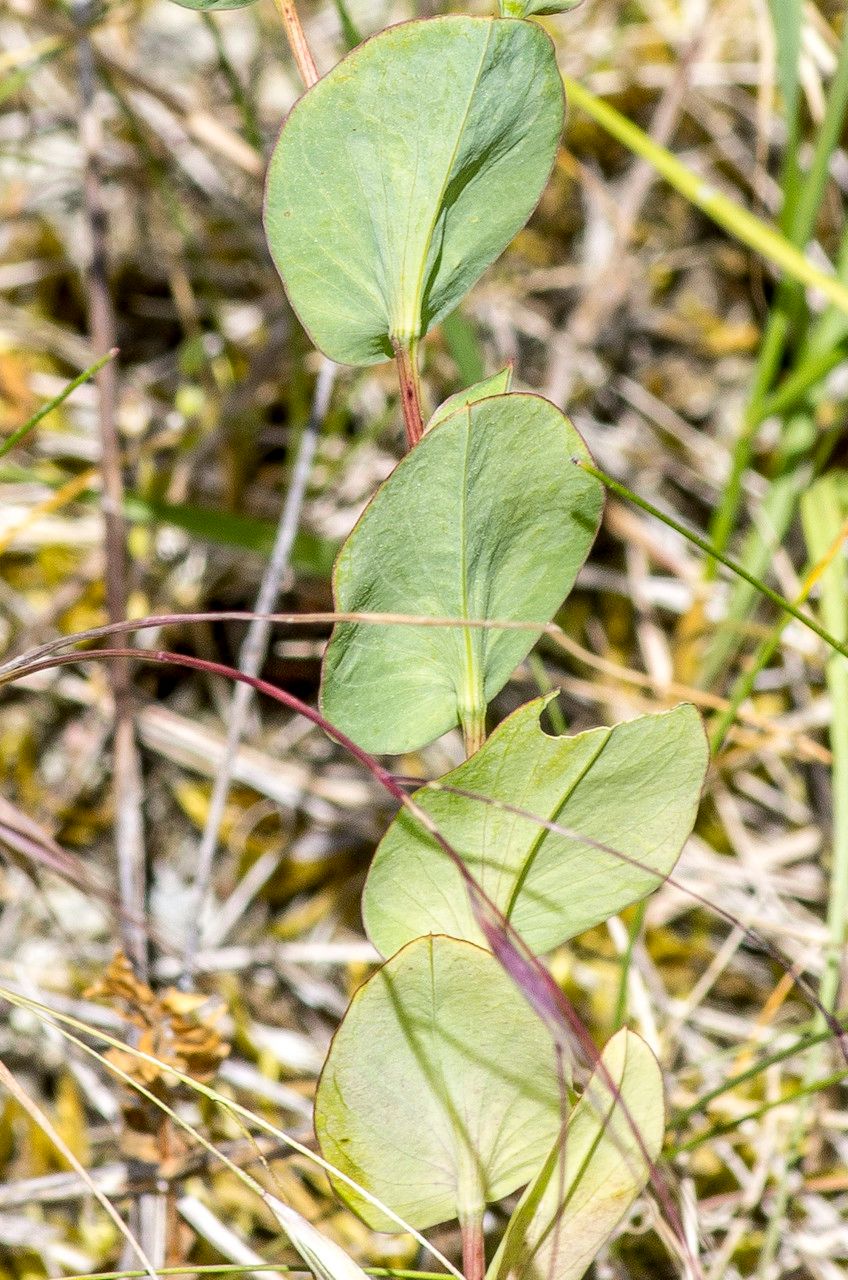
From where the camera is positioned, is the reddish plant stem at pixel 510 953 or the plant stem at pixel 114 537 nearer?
the reddish plant stem at pixel 510 953

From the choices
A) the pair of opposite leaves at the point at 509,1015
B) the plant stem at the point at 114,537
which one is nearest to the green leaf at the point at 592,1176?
the pair of opposite leaves at the point at 509,1015

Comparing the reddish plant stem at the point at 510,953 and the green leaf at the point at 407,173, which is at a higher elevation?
the green leaf at the point at 407,173

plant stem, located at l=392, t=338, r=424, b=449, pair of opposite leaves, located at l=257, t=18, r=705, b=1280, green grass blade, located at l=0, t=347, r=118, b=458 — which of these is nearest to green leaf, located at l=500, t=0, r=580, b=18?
pair of opposite leaves, located at l=257, t=18, r=705, b=1280

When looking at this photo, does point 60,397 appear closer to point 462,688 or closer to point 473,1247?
point 462,688

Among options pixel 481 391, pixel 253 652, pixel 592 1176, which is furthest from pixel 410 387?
pixel 253 652

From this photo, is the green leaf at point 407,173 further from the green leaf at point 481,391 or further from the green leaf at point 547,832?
the green leaf at point 547,832

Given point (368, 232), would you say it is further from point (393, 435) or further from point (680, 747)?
point (393, 435)

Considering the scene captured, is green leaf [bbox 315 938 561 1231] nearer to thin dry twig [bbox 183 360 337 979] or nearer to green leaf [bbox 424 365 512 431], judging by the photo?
green leaf [bbox 424 365 512 431]
